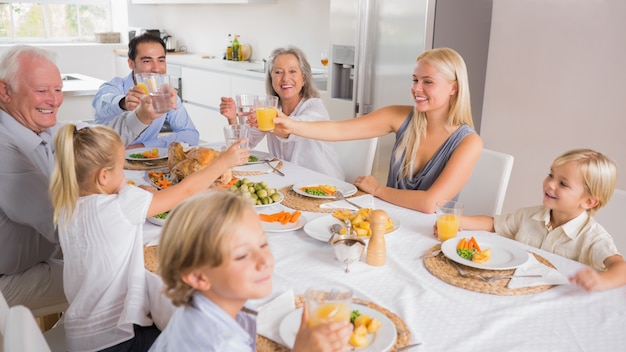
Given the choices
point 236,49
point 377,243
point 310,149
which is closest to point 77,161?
point 377,243

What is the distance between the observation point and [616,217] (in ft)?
6.10

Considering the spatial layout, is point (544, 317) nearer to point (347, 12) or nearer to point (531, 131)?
point (531, 131)

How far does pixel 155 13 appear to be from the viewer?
756 centimetres

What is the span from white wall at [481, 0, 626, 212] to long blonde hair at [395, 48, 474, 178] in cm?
133

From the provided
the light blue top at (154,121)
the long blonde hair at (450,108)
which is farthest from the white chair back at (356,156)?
the light blue top at (154,121)

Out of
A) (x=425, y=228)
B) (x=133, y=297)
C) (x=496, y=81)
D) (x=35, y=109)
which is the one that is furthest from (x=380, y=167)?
(x=133, y=297)

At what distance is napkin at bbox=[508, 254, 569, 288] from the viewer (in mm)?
1408

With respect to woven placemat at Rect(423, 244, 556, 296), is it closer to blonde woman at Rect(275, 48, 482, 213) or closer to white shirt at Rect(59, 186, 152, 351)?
blonde woman at Rect(275, 48, 482, 213)

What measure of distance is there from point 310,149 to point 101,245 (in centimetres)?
148

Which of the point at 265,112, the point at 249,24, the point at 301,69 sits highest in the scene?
the point at 249,24

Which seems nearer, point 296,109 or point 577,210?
point 577,210

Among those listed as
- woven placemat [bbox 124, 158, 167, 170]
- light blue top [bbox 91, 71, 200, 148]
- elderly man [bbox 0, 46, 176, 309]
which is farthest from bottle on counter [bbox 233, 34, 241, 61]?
elderly man [bbox 0, 46, 176, 309]

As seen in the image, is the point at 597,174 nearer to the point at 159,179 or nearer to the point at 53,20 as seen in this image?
the point at 159,179

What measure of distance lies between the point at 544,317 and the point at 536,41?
2.53m
